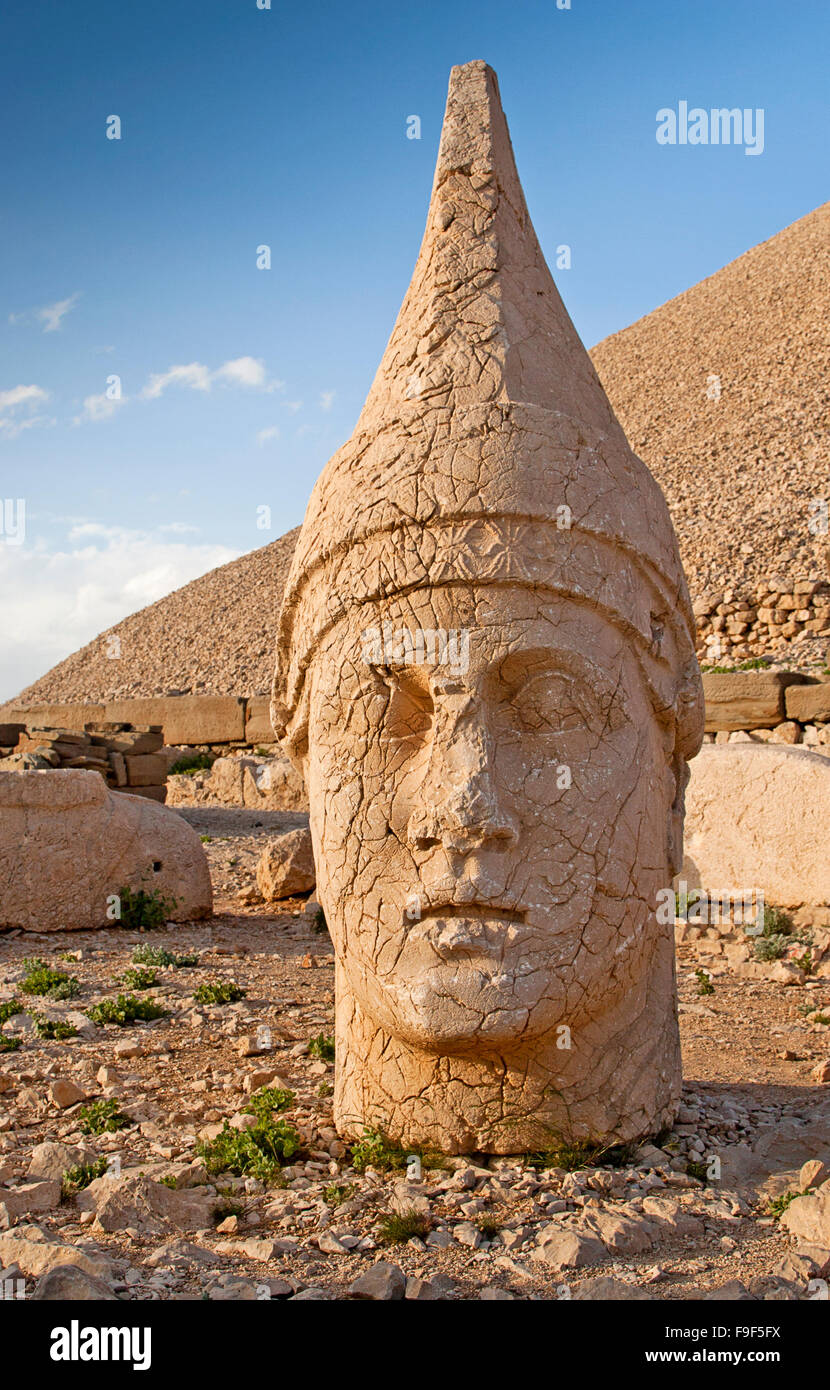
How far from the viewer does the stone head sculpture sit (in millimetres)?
Answer: 3324

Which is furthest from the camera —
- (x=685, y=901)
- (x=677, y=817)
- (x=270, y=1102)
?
(x=685, y=901)

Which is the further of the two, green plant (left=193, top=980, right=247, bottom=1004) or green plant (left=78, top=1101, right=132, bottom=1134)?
green plant (left=193, top=980, right=247, bottom=1004)

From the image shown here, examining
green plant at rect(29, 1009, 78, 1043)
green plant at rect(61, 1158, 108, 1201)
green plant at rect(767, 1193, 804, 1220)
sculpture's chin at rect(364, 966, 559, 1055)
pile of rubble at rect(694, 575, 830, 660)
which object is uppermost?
pile of rubble at rect(694, 575, 830, 660)

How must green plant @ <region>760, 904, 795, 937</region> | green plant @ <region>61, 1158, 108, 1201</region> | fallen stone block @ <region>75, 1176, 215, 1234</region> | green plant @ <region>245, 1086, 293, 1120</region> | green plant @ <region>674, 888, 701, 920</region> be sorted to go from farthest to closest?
green plant @ <region>674, 888, 701, 920</region> → green plant @ <region>760, 904, 795, 937</region> → green plant @ <region>245, 1086, 293, 1120</region> → green plant @ <region>61, 1158, 108, 1201</region> → fallen stone block @ <region>75, 1176, 215, 1234</region>

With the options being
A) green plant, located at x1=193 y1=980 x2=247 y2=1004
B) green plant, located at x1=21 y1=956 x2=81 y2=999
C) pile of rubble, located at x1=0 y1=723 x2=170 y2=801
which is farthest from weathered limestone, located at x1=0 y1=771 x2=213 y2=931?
pile of rubble, located at x1=0 y1=723 x2=170 y2=801

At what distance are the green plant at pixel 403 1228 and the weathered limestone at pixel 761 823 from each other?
492cm

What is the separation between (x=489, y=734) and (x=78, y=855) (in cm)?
490

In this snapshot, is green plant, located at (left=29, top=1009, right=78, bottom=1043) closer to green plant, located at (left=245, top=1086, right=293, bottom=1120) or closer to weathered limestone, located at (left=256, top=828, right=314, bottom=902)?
green plant, located at (left=245, top=1086, right=293, bottom=1120)

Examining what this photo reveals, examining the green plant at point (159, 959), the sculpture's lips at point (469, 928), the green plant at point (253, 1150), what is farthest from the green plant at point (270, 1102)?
the green plant at point (159, 959)

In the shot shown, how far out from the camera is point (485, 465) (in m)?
3.46

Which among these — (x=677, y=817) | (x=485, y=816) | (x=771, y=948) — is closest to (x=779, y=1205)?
(x=677, y=817)

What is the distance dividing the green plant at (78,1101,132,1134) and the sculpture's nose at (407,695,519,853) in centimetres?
160

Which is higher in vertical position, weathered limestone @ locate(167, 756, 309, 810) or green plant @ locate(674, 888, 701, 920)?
weathered limestone @ locate(167, 756, 309, 810)

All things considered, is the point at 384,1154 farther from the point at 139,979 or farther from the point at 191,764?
the point at 191,764
